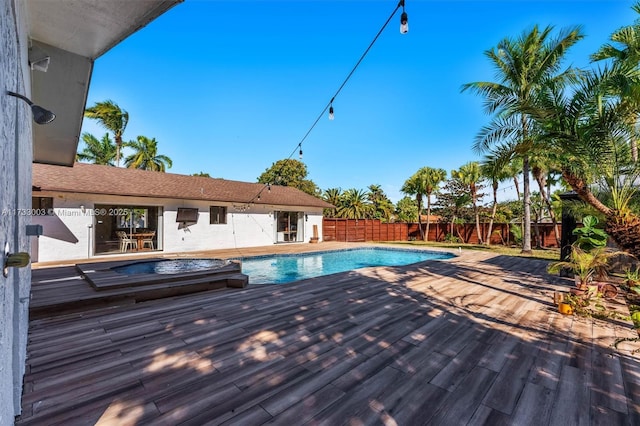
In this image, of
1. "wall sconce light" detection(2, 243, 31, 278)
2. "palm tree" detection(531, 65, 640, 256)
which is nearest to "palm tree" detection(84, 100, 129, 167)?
"wall sconce light" detection(2, 243, 31, 278)

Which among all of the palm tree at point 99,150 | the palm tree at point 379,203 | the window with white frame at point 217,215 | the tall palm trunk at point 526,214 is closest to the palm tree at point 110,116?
the palm tree at point 99,150

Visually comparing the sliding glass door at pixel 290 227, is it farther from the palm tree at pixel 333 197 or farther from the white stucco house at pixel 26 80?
the white stucco house at pixel 26 80

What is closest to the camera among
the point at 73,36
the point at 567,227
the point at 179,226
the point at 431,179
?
the point at 73,36

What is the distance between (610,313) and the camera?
432cm

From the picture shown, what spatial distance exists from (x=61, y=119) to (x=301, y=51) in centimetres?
815

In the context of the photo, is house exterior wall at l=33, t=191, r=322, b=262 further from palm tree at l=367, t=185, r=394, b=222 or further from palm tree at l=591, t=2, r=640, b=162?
palm tree at l=591, t=2, r=640, b=162

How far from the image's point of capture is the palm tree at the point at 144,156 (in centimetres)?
2334

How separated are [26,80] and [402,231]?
21578mm

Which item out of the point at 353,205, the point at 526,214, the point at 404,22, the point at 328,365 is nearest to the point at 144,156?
the point at 353,205

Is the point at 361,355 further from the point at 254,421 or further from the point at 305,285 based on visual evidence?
the point at 305,285

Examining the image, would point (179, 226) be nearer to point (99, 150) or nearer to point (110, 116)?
point (110, 116)

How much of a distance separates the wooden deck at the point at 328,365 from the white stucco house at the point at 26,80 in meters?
0.55

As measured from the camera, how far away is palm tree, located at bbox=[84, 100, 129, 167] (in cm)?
1858

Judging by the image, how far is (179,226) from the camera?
12.5 metres
